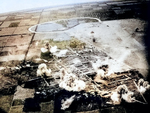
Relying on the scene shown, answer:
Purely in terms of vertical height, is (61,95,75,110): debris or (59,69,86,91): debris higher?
(59,69,86,91): debris

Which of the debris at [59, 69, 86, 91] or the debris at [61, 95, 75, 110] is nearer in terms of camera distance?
the debris at [61, 95, 75, 110]

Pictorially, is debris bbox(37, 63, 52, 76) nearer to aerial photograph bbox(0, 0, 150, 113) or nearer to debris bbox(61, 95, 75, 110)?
aerial photograph bbox(0, 0, 150, 113)

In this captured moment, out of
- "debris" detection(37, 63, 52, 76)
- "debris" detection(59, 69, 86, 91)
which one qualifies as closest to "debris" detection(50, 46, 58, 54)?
"debris" detection(37, 63, 52, 76)

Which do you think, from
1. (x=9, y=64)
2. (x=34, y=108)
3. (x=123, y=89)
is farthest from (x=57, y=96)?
(x=9, y=64)

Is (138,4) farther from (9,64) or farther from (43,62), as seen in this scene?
(9,64)

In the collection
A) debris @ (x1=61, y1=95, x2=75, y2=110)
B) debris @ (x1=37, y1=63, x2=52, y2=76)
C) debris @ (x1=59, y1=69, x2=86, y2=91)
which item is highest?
debris @ (x1=37, y1=63, x2=52, y2=76)

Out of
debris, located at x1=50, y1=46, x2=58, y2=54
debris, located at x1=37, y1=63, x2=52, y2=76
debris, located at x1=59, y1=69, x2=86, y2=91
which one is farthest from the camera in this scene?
debris, located at x1=50, y1=46, x2=58, y2=54

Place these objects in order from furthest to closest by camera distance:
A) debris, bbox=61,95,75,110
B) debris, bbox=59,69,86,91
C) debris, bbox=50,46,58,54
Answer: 1. debris, bbox=50,46,58,54
2. debris, bbox=59,69,86,91
3. debris, bbox=61,95,75,110

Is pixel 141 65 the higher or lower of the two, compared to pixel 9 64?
lower

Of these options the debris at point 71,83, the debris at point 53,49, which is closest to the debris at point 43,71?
the debris at point 71,83

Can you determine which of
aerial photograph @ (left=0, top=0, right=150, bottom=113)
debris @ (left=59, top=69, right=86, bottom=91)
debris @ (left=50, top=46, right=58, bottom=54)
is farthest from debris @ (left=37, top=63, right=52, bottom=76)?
debris @ (left=50, top=46, right=58, bottom=54)
